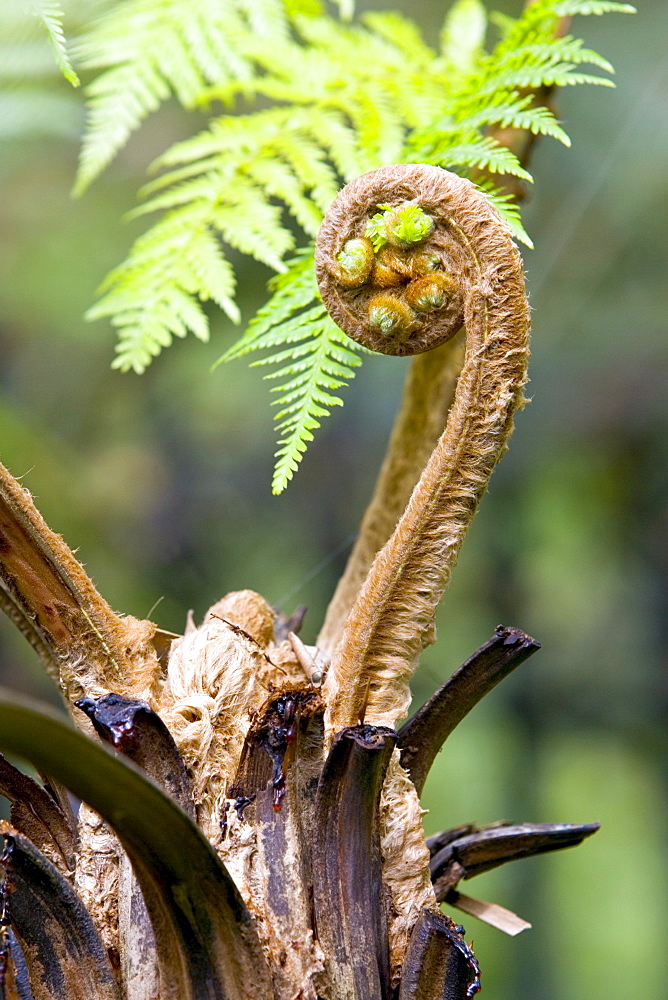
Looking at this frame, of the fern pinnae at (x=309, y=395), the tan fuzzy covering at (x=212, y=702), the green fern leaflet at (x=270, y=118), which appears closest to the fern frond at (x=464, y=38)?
the green fern leaflet at (x=270, y=118)

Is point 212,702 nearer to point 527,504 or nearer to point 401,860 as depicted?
point 401,860

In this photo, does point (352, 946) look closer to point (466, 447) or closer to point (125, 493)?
point (466, 447)

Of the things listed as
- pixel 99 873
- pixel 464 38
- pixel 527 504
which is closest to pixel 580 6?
pixel 464 38

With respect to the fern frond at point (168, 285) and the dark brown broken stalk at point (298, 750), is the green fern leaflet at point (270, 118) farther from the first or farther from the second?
the dark brown broken stalk at point (298, 750)

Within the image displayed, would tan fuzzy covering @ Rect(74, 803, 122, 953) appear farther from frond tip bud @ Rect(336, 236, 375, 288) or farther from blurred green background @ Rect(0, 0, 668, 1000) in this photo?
blurred green background @ Rect(0, 0, 668, 1000)

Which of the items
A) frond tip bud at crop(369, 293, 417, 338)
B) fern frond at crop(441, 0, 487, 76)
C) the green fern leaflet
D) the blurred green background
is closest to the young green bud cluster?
frond tip bud at crop(369, 293, 417, 338)

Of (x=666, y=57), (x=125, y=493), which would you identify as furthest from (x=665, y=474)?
(x=125, y=493)
